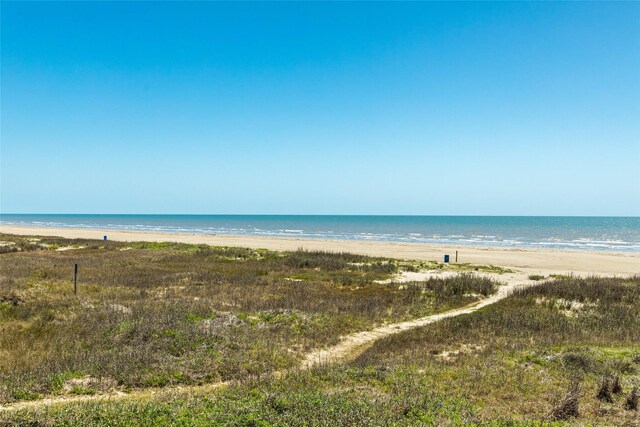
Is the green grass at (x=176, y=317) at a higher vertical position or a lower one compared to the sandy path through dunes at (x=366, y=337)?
higher

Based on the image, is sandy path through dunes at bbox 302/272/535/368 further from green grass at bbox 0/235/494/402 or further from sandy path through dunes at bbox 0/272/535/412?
green grass at bbox 0/235/494/402

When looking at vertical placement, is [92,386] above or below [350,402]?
below

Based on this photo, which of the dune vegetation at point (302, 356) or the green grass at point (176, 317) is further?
the green grass at point (176, 317)

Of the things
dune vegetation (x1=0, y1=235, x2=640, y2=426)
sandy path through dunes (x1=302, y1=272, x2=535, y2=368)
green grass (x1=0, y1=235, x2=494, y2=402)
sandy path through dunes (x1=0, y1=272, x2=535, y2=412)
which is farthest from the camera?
sandy path through dunes (x1=302, y1=272, x2=535, y2=368)

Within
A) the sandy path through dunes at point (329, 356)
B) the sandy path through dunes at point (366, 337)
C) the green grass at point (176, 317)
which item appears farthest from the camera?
the sandy path through dunes at point (366, 337)

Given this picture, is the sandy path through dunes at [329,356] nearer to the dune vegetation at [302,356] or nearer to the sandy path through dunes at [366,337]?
the sandy path through dunes at [366,337]

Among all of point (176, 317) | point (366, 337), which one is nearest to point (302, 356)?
point (366, 337)

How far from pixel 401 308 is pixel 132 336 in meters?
12.2

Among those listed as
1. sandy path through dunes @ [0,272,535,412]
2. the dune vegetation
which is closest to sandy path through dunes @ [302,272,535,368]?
sandy path through dunes @ [0,272,535,412]

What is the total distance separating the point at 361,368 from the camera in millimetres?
10562

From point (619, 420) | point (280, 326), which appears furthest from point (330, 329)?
point (619, 420)

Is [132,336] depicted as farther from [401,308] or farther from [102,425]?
[401,308]

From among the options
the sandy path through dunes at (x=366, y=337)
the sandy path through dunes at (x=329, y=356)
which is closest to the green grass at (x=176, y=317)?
the sandy path through dunes at (x=329, y=356)

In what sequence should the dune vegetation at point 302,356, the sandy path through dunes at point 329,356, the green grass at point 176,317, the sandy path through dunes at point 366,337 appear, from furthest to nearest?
the sandy path through dunes at point 366,337, the green grass at point 176,317, the sandy path through dunes at point 329,356, the dune vegetation at point 302,356
